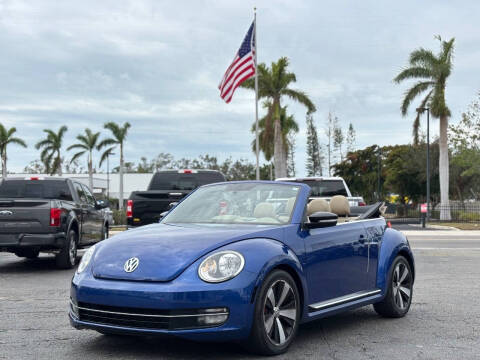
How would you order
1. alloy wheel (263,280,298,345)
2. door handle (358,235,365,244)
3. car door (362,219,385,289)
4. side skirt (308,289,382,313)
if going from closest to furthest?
1. alloy wheel (263,280,298,345)
2. side skirt (308,289,382,313)
3. door handle (358,235,365,244)
4. car door (362,219,385,289)

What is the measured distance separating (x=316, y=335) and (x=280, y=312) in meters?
1.10

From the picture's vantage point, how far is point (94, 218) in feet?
47.9

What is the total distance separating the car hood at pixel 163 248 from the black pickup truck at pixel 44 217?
6476 mm

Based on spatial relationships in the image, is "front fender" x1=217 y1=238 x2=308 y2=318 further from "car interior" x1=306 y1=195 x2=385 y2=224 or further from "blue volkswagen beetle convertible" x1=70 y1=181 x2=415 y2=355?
"car interior" x1=306 y1=195 x2=385 y2=224

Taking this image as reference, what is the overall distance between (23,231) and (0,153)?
5886 cm

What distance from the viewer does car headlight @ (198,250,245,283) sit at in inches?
202

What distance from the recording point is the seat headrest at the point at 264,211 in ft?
20.7

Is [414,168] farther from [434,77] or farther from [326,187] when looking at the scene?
[326,187]

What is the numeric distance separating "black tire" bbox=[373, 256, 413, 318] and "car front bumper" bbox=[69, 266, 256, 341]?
2601 mm

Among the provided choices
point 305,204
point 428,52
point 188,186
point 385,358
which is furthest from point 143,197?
point 428,52

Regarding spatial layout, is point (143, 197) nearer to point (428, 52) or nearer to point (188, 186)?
point (188, 186)

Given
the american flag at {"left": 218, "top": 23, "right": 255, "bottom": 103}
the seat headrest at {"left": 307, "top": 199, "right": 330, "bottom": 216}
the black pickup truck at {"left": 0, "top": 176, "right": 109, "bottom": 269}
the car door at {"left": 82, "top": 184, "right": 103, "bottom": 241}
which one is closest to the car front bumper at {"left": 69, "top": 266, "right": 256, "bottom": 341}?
the seat headrest at {"left": 307, "top": 199, "right": 330, "bottom": 216}

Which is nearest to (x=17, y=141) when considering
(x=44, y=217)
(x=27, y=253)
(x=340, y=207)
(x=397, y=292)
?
(x=27, y=253)

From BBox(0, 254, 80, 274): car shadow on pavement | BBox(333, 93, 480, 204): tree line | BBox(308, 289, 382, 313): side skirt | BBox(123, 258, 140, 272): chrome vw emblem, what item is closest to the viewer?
BBox(123, 258, 140, 272): chrome vw emblem
